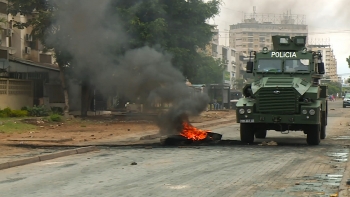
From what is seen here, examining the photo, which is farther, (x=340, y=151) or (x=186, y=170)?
(x=340, y=151)

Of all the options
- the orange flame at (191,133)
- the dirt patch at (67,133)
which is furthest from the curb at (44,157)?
the orange flame at (191,133)

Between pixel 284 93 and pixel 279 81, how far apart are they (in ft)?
2.37

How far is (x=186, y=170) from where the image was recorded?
11.9 meters

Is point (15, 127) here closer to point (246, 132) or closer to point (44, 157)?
point (44, 157)

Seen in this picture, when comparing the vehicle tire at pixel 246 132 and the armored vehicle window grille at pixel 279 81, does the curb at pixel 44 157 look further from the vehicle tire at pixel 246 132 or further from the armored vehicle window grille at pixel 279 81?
the armored vehicle window grille at pixel 279 81

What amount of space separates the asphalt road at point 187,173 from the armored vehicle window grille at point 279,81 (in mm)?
1868

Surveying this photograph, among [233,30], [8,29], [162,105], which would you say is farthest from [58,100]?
[233,30]

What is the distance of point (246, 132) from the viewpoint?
18.2 meters

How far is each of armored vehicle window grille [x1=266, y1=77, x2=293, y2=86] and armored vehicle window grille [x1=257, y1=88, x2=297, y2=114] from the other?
12.7 inches

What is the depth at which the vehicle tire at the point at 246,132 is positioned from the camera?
59.4 ft

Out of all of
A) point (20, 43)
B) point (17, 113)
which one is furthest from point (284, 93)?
point (20, 43)

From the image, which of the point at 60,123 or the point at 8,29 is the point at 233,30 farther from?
the point at 60,123

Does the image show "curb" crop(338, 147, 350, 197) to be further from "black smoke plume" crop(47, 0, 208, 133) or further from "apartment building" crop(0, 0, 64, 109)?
"apartment building" crop(0, 0, 64, 109)

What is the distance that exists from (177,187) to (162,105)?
10256mm
